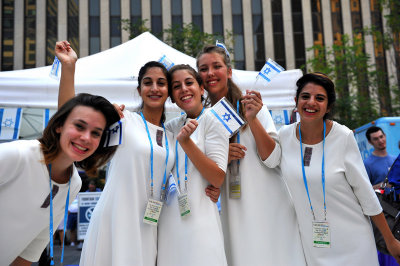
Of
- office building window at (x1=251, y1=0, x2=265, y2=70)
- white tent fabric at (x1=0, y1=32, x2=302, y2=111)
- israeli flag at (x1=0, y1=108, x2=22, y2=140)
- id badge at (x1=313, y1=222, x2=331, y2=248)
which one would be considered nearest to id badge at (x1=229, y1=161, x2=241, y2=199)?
id badge at (x1=313, y1=222, x2=331, y2=248)

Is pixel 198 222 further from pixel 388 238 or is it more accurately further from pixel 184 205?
pixel 388 238

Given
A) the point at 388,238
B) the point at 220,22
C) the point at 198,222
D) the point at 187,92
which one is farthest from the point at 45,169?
the point at 220,22

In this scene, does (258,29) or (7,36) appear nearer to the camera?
(7,36)

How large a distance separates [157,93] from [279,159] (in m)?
0.95

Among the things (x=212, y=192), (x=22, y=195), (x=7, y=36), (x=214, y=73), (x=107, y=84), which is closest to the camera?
(x=22, y=195)

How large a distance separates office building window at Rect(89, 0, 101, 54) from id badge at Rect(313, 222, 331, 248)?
25.5m

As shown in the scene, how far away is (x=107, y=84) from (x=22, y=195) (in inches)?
105

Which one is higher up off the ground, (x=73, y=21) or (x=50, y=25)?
(x=73, y=21)

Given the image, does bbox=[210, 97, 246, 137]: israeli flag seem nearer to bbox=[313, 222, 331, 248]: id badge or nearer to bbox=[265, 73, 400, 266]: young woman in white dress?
bbox=[265, 73, 400, 266]: young woman in white dress

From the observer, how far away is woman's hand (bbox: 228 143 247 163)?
2.49 meters

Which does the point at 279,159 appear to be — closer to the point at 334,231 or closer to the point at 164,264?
the point at 334,231

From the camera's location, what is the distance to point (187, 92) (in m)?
2.58

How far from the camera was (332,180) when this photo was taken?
2506 mm

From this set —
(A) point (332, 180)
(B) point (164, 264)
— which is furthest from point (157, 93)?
(A) point (332, 180)
